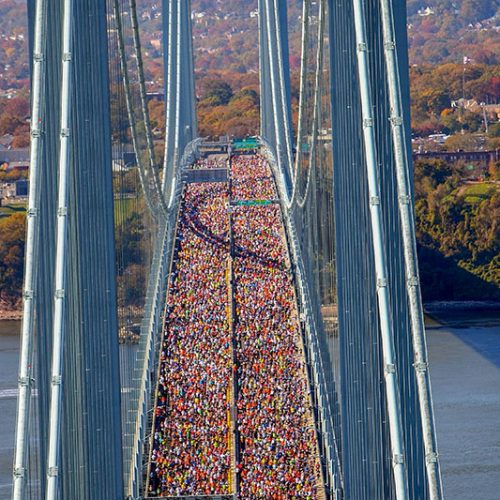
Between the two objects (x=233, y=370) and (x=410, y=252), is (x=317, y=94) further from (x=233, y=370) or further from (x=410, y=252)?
(x=410, y=252)

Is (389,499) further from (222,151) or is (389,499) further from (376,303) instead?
(222,151)

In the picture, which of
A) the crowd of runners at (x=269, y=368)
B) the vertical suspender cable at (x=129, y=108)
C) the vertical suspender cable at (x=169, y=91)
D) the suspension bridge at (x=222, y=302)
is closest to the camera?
the suspension bridge at (x=222, y=302)

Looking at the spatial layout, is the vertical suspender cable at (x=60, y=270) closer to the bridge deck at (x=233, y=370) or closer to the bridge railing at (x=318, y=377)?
the bridge railing at (x=318, y=377)

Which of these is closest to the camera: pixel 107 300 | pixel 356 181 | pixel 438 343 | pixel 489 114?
pixel 356 181

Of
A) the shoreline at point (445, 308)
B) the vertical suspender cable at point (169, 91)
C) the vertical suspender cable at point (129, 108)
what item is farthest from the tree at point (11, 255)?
the vertical suspender cable at point (129, 108)

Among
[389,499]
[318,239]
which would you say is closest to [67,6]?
[389,499]

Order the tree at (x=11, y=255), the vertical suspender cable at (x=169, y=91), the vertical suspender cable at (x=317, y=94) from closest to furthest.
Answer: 1. the vertical suspender cable at (x=317, y=94)
2. the vertical suspender cable at (x=169, y=91)
3. the tree at (x=11, y=255)
